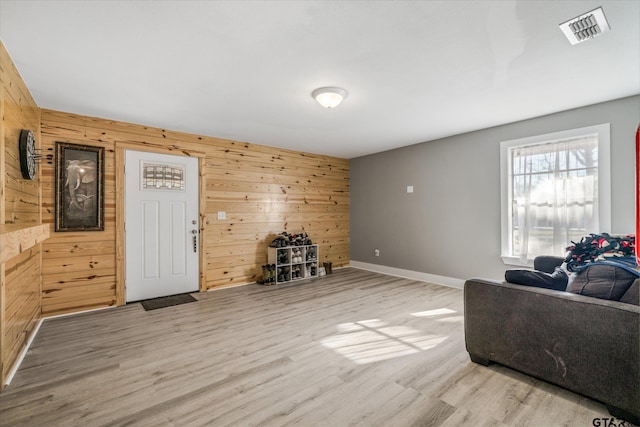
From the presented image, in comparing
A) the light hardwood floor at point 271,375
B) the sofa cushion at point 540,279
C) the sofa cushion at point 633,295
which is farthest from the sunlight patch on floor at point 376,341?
the sofa cushion at point 633,295

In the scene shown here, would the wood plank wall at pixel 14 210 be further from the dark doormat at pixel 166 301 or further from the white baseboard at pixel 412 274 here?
the white baseboard at pixel 412 274

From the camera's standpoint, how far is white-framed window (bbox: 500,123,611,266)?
354 centimetres

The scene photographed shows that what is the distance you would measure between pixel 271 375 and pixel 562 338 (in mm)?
2019

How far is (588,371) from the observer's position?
1.90 metres

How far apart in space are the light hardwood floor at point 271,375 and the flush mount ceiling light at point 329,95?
2.36 meters

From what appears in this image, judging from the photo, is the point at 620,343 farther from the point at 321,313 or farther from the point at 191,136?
the point at 191,136

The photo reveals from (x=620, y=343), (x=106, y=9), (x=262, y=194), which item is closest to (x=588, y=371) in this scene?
(x=620, y=343)

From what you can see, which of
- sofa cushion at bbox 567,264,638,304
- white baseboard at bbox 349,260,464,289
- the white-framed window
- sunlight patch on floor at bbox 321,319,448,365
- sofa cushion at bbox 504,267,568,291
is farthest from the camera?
white baseboard at bbox 349,260,464,289

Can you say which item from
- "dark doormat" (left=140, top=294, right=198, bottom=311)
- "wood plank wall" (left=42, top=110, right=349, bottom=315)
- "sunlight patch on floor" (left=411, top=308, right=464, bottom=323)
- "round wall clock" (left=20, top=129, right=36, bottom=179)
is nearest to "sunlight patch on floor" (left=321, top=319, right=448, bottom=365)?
"sunlight patch on floor" (left=411, top=308, right=464, bottom=323)

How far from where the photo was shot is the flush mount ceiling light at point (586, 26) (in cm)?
197

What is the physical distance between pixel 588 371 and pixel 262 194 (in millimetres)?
4704

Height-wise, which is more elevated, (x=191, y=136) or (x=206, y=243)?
(x=191, y=136)

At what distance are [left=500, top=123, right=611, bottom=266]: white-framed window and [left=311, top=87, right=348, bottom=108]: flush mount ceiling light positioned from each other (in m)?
2.71

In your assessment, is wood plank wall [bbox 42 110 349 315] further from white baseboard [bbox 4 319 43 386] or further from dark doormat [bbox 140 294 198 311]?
white baseboard [bbox 4 319 43 386]
